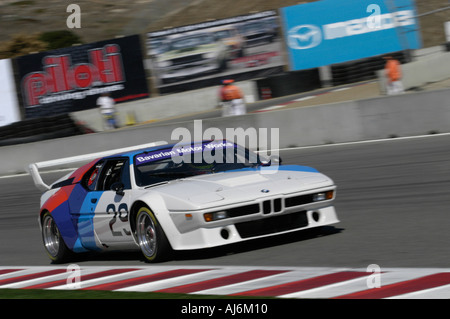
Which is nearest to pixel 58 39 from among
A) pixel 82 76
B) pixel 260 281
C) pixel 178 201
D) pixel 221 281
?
pixel 82 76

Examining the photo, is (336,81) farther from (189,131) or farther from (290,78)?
(189,131)

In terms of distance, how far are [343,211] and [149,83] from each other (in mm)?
23589

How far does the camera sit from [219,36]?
32250mm

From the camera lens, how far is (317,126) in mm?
17453

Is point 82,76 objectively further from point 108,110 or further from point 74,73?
point 108,110

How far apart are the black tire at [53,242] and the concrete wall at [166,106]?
72.1 feet

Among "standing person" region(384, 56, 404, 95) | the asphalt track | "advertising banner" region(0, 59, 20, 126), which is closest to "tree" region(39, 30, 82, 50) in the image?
"advertising banner" region(0, 59, 20, 126)

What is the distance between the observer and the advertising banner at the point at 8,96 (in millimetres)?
31281

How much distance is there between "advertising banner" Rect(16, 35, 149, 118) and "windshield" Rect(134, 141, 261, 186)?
78.8ft

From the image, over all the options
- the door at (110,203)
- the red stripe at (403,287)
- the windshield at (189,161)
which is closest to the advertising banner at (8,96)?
the door at (110,203)

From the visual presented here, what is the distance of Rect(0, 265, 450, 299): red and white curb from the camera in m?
5.18

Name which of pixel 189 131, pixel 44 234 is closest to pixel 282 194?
pixel 44 234

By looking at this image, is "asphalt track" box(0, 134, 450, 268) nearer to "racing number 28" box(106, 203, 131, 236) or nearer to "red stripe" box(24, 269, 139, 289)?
"racing number 28" box(106, 203, 131, 236)

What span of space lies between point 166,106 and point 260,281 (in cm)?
2643
